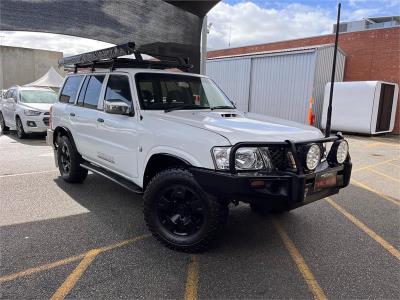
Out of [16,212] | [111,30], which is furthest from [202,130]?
[111,30]

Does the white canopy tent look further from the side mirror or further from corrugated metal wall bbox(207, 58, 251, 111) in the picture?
the side mirror

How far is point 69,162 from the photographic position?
605cm

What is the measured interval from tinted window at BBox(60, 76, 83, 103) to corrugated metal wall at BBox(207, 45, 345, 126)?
1144 centimetres

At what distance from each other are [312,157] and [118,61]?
3060 mm

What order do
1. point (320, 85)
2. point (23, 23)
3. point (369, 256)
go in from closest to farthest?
point (369, 256) → point (23, 23) → point (320, 85)

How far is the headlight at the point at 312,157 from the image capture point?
3311mm

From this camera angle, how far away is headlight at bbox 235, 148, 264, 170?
3.18 metres

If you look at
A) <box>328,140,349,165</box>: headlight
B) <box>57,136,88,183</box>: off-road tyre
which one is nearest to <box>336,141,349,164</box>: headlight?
<box>328,140,349,165</box>: headlight

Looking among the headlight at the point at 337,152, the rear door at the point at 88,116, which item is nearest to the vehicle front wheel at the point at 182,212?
the headlight at the point at 337,152

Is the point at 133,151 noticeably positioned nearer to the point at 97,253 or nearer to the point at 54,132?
the point at 97,253

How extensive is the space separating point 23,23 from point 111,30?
6.05 feet

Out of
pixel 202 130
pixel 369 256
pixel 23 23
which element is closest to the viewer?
pixel 202 130

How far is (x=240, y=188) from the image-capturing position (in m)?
3.08

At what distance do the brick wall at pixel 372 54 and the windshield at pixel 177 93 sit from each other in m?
13.2
